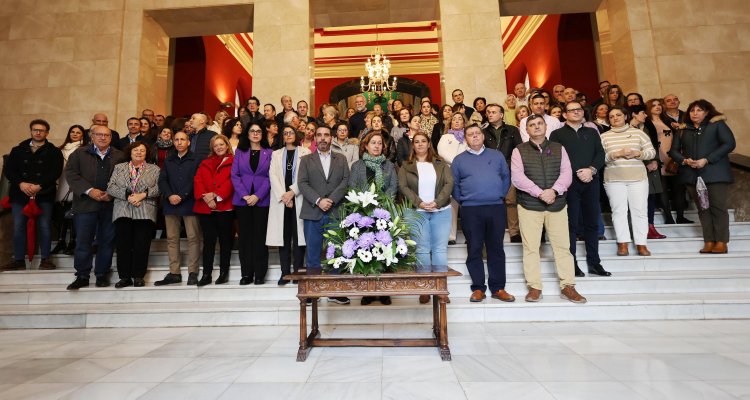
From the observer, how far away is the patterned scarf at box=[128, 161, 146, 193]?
13.7 ft

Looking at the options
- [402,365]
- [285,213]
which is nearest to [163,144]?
[285,213]

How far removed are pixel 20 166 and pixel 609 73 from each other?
9.63 metres

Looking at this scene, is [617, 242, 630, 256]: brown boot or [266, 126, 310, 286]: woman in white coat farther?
[617, 242, 630, 256]: brown boot

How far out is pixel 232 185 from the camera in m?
4.14

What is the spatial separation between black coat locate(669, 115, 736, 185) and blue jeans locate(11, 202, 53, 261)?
721 cm

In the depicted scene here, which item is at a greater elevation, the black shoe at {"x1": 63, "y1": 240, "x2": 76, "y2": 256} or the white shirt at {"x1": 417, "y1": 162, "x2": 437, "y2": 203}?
the white shirt at {"x1": 417, "y1": 162, "x2": 437, "y2": 203}

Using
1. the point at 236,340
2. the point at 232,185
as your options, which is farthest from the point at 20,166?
the point at 236,340

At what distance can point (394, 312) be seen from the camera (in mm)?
Result: 3375

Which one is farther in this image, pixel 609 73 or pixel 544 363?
pixel 609 73

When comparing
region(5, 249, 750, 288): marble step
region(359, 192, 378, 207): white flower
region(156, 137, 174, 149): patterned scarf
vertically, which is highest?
region(156, 137, 174, 149): patterned scarf

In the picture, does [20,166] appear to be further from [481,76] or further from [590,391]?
[481,76]

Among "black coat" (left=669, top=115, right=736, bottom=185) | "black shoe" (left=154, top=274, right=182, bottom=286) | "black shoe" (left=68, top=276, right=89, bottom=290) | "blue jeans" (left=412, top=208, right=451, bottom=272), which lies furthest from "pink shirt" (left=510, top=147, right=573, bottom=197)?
"black shoe" (left=68, top=276, right=89, bottom=290)

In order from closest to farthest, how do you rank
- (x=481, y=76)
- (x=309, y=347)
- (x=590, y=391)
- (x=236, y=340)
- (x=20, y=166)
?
(x=590, y=391)
(x=309, y=347)
(x=236, y=340)
(x=20, y=166)
(x=481, y=76)

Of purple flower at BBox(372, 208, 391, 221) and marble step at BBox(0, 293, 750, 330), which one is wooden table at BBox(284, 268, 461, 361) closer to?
purple flower at BBox(372, 208, 391, 221)
